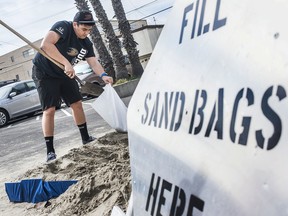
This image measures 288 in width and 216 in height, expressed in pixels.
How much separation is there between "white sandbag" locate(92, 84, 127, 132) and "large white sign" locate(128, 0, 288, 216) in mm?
3119

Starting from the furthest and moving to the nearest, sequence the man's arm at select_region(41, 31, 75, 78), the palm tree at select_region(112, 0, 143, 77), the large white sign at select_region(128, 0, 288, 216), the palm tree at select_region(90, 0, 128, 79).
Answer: the palm tree at select_region(112, 0, 143, 77) < the palm tree at select_region(90, 0, 128, 79) < the man's arm at select_region(41, 31, 75, 78) < the large white sign at select_region(128, 0, 288, 216)

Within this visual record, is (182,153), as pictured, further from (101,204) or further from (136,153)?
(101,204)

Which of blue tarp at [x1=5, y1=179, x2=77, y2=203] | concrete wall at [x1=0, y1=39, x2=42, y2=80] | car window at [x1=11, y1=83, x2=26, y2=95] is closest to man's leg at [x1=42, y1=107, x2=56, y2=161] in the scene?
blue tarp at [x1=5, y1=179, x2=77, y2=203]

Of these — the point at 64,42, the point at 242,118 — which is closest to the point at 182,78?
the point at 242,118

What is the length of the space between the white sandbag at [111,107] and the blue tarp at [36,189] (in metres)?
1.50

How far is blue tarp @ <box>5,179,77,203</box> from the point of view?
3344mm

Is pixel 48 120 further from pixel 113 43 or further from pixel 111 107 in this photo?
pixel 113 43

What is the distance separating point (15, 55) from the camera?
184 ft

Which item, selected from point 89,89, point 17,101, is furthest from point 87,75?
point 89,89

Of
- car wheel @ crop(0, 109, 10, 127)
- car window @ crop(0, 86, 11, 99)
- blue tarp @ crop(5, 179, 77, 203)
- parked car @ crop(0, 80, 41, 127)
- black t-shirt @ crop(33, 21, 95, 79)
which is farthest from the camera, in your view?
car window @ crop(0, 86, 11, 99)

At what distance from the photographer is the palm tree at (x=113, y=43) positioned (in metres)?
15.1

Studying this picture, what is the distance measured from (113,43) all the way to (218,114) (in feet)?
48.4

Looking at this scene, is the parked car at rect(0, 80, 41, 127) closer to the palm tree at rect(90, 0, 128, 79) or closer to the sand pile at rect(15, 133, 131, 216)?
the palm tree at rect(90, 0, 128, 79)

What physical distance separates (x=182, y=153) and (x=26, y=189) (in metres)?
2.69
